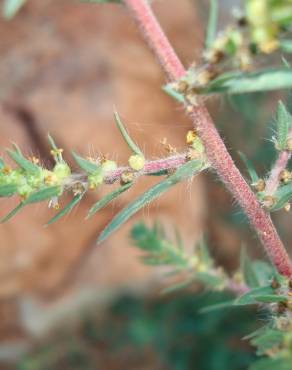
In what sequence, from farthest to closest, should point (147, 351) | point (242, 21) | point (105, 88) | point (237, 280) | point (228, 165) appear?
point (105, 88) < point (147, 351) < point (237, 280) < point (228, 165) < point (242, 21)

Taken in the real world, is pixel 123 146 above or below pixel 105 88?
below

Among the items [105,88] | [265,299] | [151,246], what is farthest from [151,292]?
[265,299]

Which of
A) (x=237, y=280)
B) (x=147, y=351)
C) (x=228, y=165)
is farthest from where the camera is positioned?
(x=147, y=351)

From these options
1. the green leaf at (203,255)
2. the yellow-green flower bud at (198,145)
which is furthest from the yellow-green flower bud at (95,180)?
the green leaf at (203,255)

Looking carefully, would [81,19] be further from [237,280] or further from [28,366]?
[237,280]

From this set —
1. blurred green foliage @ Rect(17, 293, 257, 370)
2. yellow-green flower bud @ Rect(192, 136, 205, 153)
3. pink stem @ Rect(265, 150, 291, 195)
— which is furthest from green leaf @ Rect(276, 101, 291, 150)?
blurred green foliage @ Rect(17, 293, 257, 370)

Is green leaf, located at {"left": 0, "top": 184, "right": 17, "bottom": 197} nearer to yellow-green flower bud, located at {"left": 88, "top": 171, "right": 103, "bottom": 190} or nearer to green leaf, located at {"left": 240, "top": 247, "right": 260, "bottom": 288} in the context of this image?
yellow-green flower bud, located at {"left": 88, "top": 171, "right": 103, "bottom": 190}

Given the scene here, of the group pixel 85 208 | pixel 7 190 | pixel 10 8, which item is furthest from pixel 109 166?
pixel 85 208
